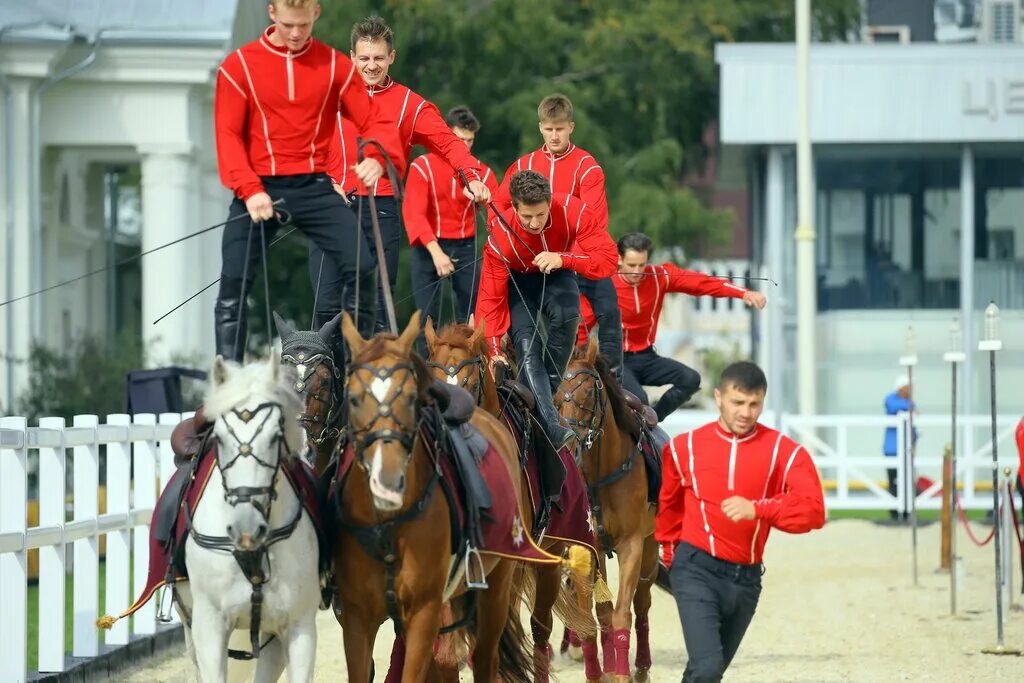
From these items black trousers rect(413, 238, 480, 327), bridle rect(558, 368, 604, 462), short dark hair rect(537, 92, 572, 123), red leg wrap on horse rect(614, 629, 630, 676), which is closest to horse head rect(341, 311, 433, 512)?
black trousers rect(413, 238, 480, 327)

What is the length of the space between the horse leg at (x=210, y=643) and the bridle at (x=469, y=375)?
7.68ft

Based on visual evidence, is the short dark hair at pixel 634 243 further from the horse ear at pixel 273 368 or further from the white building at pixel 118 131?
the white building at pixel 118 131

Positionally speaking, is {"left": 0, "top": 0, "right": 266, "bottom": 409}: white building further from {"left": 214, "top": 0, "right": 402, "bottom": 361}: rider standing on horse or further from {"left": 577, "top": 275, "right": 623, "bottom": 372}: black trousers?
{"left": 214, "top": 0, "right": 402, "bottom": 361}: rider standing on horse

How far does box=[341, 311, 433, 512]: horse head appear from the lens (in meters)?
8.05

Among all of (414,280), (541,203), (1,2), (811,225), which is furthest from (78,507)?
(811,225)

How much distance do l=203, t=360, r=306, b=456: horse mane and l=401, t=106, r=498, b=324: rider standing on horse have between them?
3897mm

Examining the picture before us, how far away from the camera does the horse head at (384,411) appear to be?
26.4 feet

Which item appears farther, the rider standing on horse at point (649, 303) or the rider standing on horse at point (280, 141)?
the rider standing on horse at point (649, 303)

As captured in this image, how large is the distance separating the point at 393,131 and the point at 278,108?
0.98m

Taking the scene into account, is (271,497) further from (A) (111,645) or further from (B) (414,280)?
(A) (111,645)

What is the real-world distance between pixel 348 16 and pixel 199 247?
7531 millimetres

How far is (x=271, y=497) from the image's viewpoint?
8180 millimetres

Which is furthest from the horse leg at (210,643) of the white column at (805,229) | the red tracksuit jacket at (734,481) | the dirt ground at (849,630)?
the white column at (805,229)

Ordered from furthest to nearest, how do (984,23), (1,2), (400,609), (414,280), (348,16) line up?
1. (984,23)
2. (348,16)
3. (1,2)
4. (414,280)
5. (400,609)
